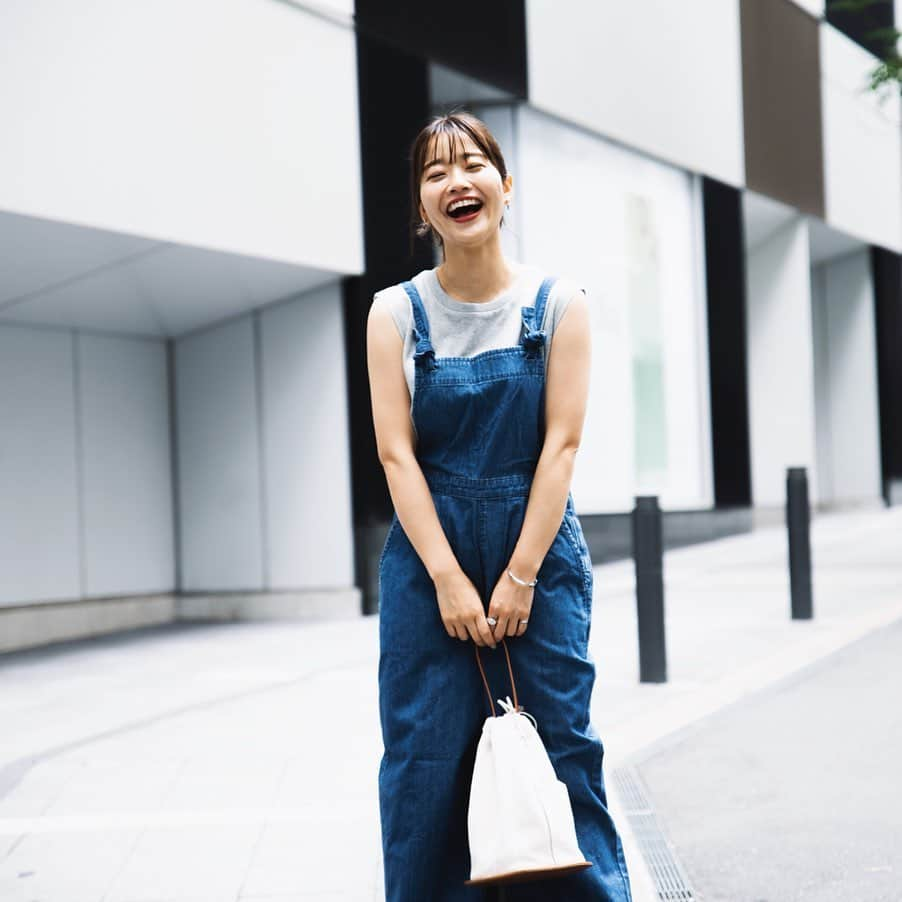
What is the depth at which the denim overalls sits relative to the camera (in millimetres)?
2410

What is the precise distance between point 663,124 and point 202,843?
1258 cm

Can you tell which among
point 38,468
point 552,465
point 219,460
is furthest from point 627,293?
point 552,465

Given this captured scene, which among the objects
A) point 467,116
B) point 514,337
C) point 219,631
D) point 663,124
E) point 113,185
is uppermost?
point 663,124

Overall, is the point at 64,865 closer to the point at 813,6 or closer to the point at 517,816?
the point at 517,816

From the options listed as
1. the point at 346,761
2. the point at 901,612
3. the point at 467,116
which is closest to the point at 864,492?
the point at 901,612

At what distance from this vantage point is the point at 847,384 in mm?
23203

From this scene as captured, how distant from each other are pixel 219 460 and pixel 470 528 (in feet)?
26.6

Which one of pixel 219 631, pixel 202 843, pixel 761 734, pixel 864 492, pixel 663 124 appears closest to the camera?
pixel 202 843

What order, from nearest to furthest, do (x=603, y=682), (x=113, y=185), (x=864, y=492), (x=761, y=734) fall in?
(x=761, y=734) < (x=603, y=682) < (x=113, y=185) < (x=864, y=492)

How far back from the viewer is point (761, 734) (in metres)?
5.22

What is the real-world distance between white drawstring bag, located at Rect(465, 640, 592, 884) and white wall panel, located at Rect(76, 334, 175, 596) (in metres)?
7.96

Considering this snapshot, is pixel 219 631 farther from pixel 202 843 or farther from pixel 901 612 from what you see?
pixel 202 843

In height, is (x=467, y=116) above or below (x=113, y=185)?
below

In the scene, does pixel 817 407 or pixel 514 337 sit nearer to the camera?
pixel 514 337
